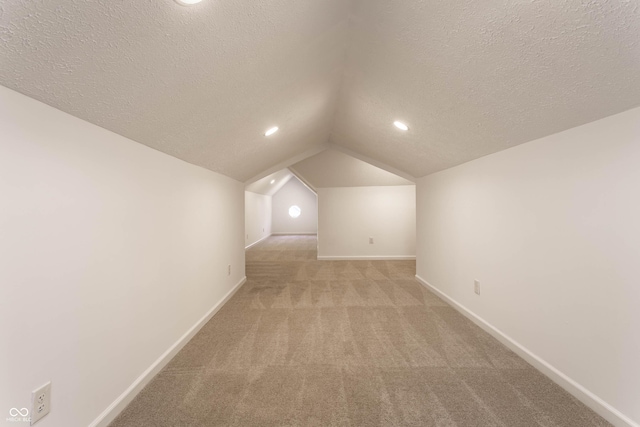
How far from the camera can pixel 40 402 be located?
1.05 meters

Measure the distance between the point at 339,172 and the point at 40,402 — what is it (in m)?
4.97

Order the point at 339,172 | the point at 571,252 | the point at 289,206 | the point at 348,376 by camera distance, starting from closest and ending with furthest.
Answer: the point at 571,252 < the point at 348,376 < the point at 339,172 < the point at 289,206

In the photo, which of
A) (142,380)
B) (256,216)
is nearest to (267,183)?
(256,216)

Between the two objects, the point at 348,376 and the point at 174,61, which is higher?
the point at 174,61

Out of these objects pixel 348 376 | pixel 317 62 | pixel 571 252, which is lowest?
pixel 348 376

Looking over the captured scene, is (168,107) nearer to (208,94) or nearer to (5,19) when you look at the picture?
(208,94)

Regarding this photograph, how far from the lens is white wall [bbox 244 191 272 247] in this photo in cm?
781

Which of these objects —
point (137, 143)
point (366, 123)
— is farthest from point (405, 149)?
point (137, 143)

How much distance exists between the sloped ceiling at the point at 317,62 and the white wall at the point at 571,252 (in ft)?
0.61

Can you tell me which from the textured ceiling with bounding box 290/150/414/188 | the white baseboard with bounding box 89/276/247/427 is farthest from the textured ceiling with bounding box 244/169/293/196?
the white baseboard with bounding box 89/276/247/427

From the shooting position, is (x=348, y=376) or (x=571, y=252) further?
(x=348, y=376)

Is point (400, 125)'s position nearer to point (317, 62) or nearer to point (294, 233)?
point (317, 62)

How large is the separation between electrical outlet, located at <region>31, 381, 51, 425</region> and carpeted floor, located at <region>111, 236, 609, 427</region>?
0.49 metres

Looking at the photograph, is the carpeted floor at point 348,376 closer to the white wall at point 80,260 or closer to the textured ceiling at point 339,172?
the white wall at point 80,260
